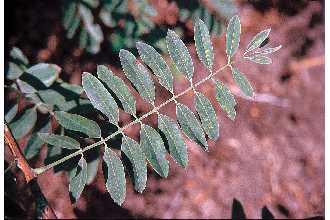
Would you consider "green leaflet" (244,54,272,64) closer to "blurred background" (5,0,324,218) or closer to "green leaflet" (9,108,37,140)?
"green leaflet" (9,108,37,140)

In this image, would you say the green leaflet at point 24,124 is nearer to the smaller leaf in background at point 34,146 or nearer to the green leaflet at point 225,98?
the smaller leaf in background at point 34,146

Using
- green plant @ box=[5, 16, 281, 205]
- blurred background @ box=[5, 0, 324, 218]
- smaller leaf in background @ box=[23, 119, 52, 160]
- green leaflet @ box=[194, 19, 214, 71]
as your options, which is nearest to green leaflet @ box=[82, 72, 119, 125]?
green plant @ box=[5, 16, 281, 205]

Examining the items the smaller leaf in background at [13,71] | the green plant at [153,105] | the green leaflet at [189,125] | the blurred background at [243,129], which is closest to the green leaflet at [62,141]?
the green plant at [153,105]

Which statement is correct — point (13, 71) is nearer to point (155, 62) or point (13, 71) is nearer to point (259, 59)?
point (155, 62)

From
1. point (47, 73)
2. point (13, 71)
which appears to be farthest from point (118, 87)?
point (13, 71)

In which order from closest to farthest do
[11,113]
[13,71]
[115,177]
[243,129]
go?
[115,177]
[11,113]
[13,71]
[243,129]

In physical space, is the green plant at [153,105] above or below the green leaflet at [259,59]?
Answer: below
